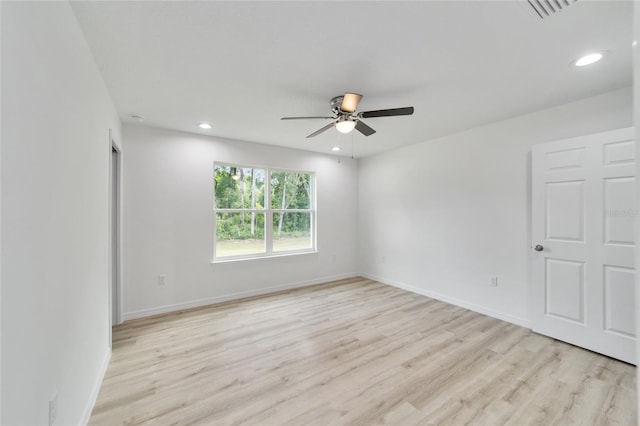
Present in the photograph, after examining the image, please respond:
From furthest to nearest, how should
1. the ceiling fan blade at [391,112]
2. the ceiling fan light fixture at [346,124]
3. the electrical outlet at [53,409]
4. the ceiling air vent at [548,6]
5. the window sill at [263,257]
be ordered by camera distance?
the window sill at [263,257], the ceiling fan light fixture at [346,124], the ceiling fan blade at [391,112], the ceiling air vent at [548,6], the electrical outlet at [53,409]

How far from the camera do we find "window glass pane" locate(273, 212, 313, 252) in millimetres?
4672

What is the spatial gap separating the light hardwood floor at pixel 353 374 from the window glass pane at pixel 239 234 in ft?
3.55

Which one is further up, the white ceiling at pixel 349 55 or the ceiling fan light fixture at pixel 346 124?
the white ceiling at pixel 349 55

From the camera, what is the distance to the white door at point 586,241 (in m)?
2.39

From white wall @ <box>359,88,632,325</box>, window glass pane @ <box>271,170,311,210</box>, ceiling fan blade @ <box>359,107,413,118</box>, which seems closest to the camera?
ceiling fan blade @ <box>359,107,413,118</box>

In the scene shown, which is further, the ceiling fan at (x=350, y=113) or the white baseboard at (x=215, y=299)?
the white baseboard at (x=215, y=299)

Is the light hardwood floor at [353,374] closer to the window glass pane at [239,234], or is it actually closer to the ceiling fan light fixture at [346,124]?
the window glass pane at [239,234]

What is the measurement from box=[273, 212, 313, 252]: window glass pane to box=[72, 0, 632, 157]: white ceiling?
2.07 m

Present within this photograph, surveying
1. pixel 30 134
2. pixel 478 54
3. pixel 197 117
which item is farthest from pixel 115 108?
pixel 478 54

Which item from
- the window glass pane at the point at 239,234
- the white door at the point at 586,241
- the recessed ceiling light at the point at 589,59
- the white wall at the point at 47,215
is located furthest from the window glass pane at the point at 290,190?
the recessed ceiling light at the point at 589,59

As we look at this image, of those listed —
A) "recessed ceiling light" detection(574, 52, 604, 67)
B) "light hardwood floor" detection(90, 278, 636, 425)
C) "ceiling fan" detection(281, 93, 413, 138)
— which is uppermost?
"recessed ceiling light" detection(574, 52, 604, 67)

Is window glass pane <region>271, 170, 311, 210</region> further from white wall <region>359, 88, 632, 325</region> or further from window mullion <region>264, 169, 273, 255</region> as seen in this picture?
white wall <region>359, 88, 632, 325</region>

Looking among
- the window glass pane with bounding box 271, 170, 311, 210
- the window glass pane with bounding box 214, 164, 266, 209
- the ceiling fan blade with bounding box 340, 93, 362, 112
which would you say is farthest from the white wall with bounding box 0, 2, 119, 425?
the window glass pane with bounding box 271, 170, 311, 210

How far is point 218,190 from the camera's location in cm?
411
